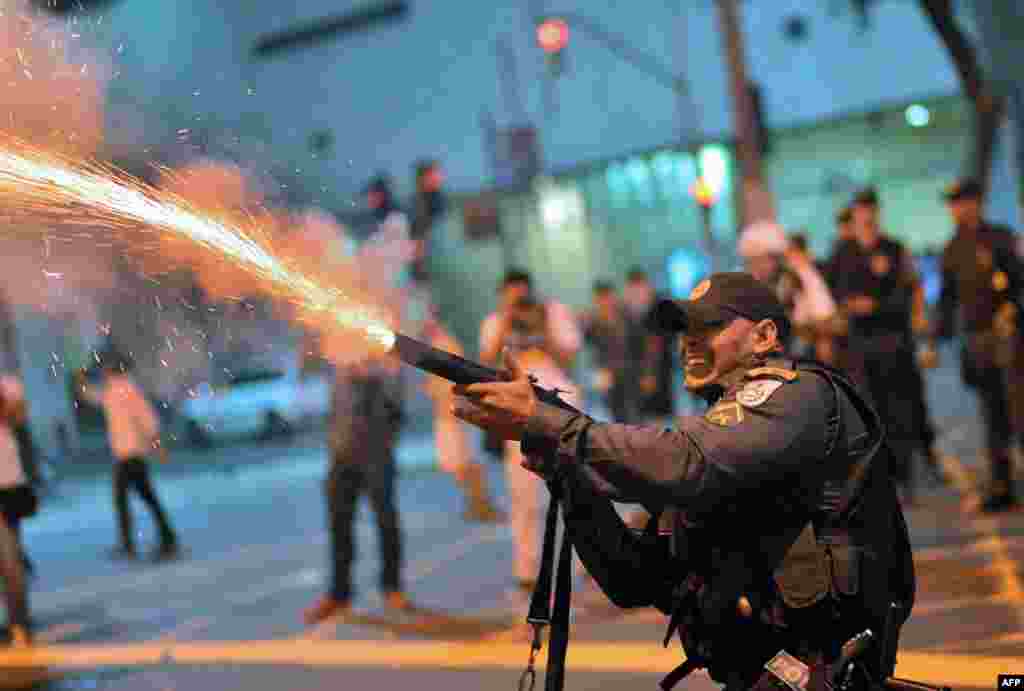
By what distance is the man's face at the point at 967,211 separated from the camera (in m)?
8.16

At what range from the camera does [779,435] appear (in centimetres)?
290

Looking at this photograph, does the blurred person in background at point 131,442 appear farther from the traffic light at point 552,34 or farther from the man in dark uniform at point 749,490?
the man in dark uniform at point 749,490

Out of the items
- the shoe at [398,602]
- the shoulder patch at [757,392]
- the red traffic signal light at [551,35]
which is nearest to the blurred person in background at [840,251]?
the shoe at [398,602]

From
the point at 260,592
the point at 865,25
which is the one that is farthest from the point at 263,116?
the point at 865,25

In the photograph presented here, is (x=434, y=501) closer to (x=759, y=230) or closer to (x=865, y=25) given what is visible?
(x=759, y=230)

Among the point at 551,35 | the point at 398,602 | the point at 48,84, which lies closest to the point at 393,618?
the point at 398,602

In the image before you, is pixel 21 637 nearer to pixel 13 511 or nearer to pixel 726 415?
pixel 13 511

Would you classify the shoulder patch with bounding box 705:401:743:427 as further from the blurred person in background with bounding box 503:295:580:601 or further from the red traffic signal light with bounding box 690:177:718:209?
the red traffic signal light with bounding box 690:177:718:209

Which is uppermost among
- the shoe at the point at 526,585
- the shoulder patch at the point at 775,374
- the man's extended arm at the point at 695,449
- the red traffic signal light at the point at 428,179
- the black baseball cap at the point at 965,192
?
the red traffic signal light at the point at 428,179

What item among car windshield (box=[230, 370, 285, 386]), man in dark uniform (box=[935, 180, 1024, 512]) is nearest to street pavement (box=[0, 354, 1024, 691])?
man in dark uniform (box=[935, 180, 1024, 512])

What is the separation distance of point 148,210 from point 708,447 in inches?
78.0

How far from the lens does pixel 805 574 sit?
296 cm

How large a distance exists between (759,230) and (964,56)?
8168 mm

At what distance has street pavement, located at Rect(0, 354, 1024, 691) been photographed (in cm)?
596
